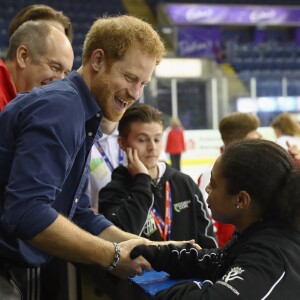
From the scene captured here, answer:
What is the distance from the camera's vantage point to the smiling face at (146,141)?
2.15 meters

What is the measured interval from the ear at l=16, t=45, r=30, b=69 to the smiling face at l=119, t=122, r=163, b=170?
59 centimetres

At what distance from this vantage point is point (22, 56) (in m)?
2.32

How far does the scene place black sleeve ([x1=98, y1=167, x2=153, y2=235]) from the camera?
6.11ft

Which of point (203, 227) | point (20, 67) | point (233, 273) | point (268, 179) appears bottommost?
point (203, 227)

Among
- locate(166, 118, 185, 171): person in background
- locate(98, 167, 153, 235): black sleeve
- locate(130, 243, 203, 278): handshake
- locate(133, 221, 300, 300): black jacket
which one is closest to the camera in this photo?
locate(133, 221, 300, 300): black jacket

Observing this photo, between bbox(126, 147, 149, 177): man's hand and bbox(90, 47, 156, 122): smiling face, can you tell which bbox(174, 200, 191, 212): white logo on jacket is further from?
bbox(90, 47, 156, 122): smiling face

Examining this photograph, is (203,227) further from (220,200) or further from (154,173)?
(220,200)

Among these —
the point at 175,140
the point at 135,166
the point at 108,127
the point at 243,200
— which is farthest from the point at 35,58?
the point at 175,140

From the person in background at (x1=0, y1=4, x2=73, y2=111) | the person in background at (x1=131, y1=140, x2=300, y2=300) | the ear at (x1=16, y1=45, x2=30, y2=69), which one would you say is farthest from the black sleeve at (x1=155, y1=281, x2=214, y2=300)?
the ear at (x1=16, y1=45, x2=30, y2=69)

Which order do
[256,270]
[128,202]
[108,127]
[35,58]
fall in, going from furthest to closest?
1. [108,127]
2. [35,58]
3. [128,202]
4. [256,270]

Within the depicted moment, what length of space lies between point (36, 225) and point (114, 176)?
89cm

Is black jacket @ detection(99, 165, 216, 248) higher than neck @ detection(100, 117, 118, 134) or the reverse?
the reverse

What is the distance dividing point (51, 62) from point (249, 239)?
55.8 inches

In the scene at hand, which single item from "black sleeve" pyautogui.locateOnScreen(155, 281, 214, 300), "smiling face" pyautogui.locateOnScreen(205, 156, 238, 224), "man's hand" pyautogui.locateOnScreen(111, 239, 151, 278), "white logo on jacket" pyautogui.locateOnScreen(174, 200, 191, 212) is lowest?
"white logo on jacket" pyautogui.locateOnScreen(174, 200, 191, 212)
